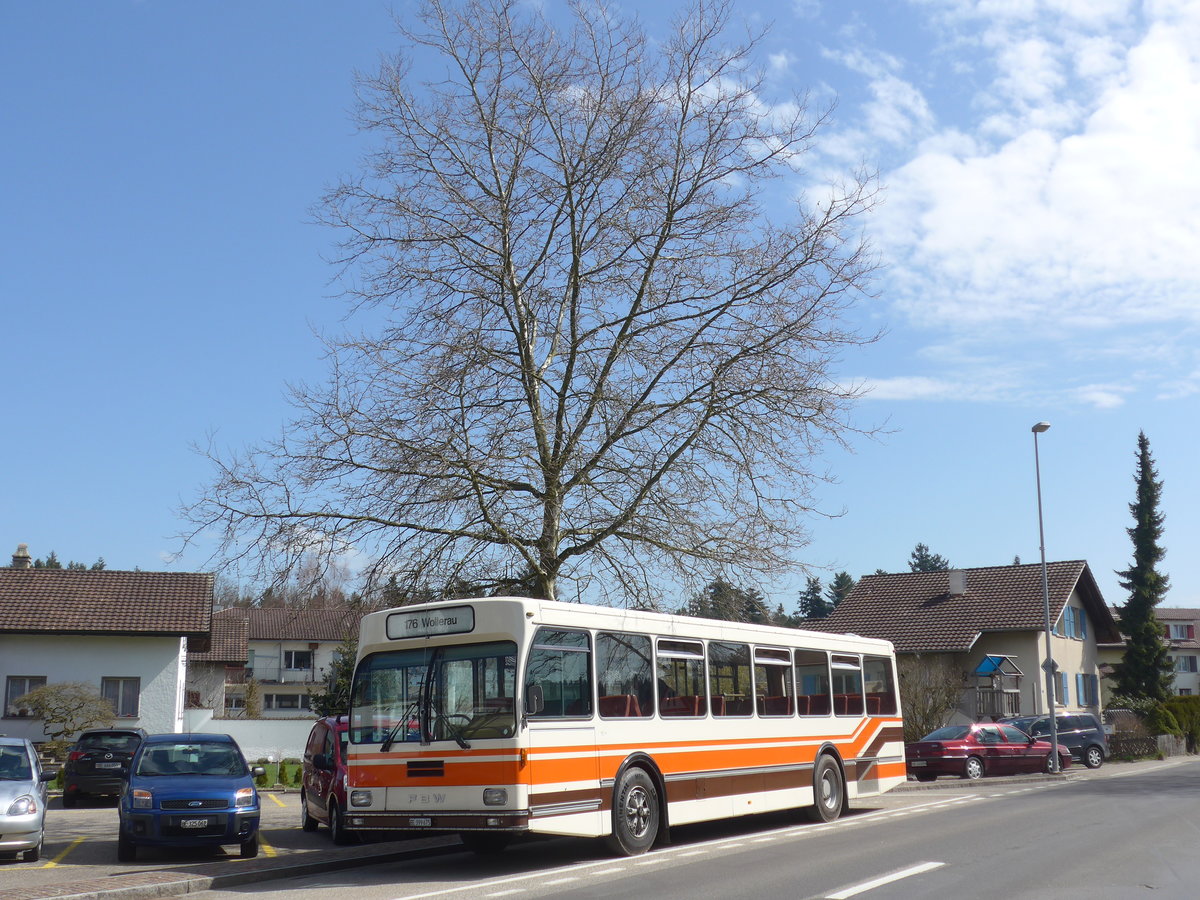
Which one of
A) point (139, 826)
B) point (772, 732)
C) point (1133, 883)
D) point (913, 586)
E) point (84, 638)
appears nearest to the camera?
point (1133, 883)

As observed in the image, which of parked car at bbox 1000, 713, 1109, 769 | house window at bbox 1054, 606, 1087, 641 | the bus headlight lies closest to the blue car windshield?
the bus headlight

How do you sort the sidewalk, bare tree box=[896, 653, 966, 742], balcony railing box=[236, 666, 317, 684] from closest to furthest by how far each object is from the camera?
the sidewalk, bare tree box=[896, 653, 966, 742], balcony railing box=[236, 666, 317, 684]

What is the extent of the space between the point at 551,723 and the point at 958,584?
3870 centimetres

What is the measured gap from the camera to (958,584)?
4825cm

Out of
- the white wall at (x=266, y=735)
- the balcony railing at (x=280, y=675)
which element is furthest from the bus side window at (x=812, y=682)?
the balcony railing at (x=280, y=675)

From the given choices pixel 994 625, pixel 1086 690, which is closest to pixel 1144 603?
pixel 1086 690

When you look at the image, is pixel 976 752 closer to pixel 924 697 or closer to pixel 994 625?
pixel 924 697

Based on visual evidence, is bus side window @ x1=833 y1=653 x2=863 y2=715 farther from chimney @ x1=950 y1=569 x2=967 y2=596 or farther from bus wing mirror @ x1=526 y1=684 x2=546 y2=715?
chimney @ x1=950 y1=569 x2=967 y2=596

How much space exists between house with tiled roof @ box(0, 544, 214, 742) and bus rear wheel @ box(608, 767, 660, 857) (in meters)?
24.3

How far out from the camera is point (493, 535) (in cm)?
1720

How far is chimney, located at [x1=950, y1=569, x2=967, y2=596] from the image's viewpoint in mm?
48125

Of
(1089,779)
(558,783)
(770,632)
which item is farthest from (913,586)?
(558,783)

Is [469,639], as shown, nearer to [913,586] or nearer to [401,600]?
[401,600]

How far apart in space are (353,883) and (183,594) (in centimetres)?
2826
